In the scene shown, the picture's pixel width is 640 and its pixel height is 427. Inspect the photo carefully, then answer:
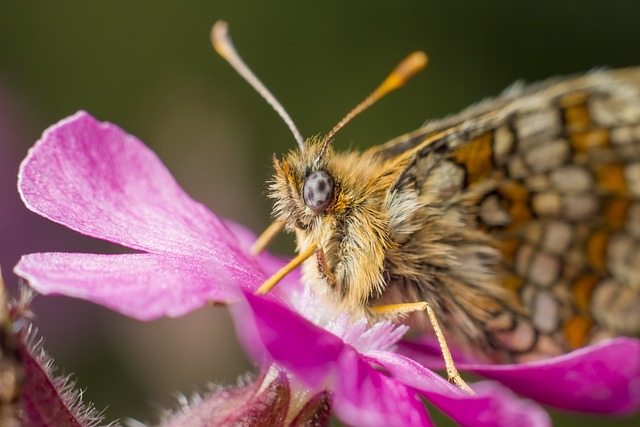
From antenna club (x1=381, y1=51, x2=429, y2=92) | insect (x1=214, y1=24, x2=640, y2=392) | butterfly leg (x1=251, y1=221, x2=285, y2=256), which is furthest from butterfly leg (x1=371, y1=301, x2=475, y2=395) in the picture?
antenna club (x1=381, y1=51, x2=429, y2=92)

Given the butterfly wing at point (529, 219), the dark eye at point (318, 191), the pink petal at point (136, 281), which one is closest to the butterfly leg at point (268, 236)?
the dark eye at point (318, 191)

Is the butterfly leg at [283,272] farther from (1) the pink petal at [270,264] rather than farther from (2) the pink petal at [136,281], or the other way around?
(1) the pink petal at [270,264]

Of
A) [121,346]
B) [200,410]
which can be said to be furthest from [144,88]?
[200,410]

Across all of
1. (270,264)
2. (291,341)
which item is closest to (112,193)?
(270,264)

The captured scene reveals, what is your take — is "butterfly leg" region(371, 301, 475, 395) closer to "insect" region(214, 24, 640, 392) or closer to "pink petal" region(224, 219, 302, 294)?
"insect" region(214, 24, 640, 392)

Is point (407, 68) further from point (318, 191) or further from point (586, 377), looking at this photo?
point (586, 377)
